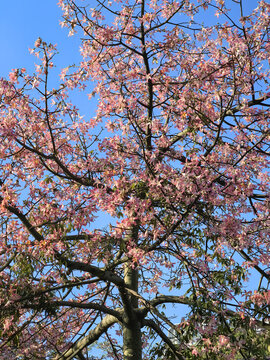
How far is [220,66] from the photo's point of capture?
8.51m

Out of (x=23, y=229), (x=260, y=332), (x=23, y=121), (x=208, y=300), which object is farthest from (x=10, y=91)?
(x=260, y=332)

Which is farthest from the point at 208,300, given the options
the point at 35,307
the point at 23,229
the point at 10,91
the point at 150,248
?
the point at 10,91

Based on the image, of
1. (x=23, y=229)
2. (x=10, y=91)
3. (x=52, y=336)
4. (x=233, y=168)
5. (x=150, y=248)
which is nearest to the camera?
(x=233, y=168)

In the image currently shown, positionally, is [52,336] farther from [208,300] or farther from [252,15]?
[252,15]

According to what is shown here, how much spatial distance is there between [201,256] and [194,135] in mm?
2281

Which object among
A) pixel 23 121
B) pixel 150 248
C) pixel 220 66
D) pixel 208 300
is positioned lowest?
pixel 208 300

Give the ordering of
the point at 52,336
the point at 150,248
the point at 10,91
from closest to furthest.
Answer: the point at 150,248 < the point at 10,91 < the point at 52,336

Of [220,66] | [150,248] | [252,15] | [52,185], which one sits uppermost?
[252,15]

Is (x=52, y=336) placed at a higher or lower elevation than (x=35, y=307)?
higher

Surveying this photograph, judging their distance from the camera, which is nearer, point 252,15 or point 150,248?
point 150,248

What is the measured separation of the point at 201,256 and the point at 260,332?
71.9 inches

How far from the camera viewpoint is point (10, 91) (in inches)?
326

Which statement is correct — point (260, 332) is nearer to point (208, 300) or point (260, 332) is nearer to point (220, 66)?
point (208, 300)

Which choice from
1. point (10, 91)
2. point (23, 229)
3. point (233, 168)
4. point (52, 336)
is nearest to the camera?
point (233, 168)
